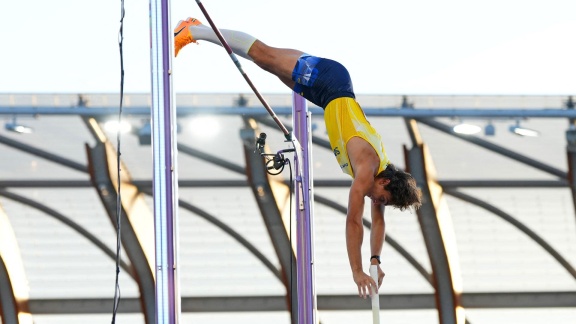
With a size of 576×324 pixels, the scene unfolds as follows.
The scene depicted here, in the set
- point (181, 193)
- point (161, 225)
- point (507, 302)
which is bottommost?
point (161, 225)

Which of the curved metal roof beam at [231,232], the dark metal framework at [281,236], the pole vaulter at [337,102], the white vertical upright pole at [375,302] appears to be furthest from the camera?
the curved metal roof beam at [231,232]

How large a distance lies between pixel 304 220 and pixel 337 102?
4.13ft

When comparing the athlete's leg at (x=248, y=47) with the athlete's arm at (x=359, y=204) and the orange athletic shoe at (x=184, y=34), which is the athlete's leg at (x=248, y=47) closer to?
the orange athletic shoe at (x=184, y=34)

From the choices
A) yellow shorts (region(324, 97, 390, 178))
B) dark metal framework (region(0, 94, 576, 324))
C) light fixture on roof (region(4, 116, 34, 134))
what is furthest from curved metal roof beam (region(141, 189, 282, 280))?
yellow shorts (region(324, 97, 390, 178))

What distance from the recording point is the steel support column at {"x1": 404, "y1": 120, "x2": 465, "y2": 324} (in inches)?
490

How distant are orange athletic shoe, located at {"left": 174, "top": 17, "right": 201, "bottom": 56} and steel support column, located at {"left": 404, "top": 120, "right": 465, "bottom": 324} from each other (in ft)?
22.4

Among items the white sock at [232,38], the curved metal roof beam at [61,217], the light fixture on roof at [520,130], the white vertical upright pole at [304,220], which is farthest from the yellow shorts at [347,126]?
the curved metal roof beam at [61,217]

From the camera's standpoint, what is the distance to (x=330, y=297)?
13430mm

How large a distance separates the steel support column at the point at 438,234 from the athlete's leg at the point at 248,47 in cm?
666

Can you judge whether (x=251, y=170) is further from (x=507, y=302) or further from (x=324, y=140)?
(x=507, y=302)

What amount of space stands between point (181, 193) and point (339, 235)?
78.2 inches

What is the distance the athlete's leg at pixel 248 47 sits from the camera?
542 centimetres

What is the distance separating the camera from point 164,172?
3.96 metres

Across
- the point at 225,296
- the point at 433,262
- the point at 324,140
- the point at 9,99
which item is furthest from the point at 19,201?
the point at 433,262
